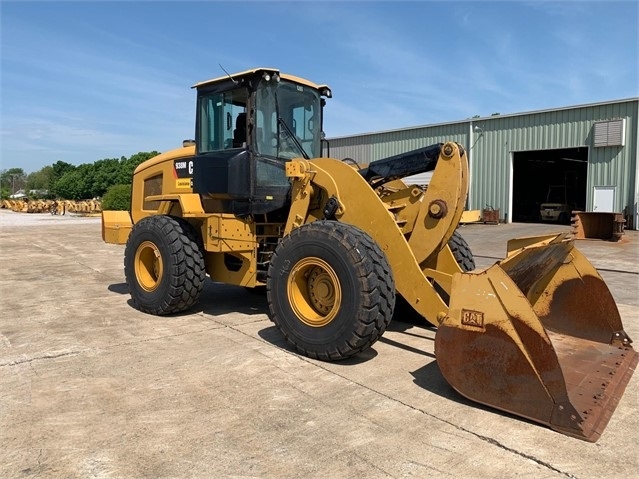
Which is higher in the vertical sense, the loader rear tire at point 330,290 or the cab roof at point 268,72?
the cab roof at point 268,72

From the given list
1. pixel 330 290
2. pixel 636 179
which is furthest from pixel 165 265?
pixel 636 179

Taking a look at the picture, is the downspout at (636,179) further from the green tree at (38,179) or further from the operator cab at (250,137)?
the green tree at (38,179)

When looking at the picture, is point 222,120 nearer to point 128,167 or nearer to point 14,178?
point 128,167

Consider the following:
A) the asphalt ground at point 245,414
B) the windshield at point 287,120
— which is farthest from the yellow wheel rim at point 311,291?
the windshield at point 287,120

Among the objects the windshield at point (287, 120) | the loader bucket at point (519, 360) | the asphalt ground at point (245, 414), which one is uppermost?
the windshield at point (287, 120)

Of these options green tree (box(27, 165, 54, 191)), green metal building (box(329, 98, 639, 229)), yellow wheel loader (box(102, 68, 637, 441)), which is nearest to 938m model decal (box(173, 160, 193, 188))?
yellow wheel loader (box(102, 68, 637, 441))

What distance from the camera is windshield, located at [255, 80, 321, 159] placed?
5.52m

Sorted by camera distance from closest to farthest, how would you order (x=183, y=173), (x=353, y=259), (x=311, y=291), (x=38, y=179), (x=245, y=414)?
(x=245, y=414), (x=353, y=259), (x=311, y=291), (x=183, y=173), (x=38, y=179)

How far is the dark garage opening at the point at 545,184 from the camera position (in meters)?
30.7

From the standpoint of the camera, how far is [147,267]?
249 inches

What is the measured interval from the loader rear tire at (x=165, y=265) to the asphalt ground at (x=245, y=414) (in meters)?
0.28

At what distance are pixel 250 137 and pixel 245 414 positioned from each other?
→ 301 centimetres

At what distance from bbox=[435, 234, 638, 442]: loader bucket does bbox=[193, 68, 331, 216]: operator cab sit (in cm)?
264

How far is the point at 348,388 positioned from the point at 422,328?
A: 6.42ft
